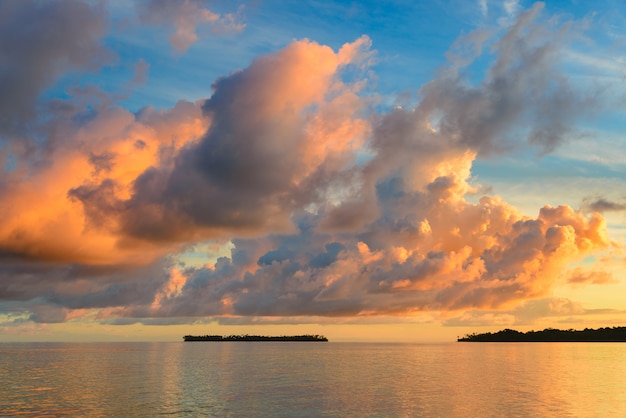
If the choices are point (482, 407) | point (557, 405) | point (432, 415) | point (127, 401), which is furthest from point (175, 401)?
point (557, 405)

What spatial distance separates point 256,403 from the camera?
94.3 meters

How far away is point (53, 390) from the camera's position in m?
115

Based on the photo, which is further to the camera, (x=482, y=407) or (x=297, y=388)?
(x=297, y=388)

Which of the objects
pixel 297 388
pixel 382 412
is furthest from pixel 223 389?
pixel 382 412

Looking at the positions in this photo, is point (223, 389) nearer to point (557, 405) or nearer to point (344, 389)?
point (344, 389)

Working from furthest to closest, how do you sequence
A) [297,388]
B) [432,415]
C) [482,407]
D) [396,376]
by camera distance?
[396,376] → [297,388] → [482,407] → [432,415]

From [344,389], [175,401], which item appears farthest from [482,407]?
[175,401]

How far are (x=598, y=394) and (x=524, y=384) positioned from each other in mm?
21499

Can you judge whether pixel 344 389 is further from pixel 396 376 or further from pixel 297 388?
pixel 396 376

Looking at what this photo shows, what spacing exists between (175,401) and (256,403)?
47.3ft

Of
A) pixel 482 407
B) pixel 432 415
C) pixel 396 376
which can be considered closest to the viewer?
pixel 432 415

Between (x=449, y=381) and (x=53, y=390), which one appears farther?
(x=449, y=381)

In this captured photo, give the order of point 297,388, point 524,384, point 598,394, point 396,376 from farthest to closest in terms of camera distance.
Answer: point 396,376 < point 524,384 < point 297,388 < point 598,394

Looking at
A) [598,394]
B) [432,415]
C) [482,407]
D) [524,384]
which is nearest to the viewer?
[432,415]
